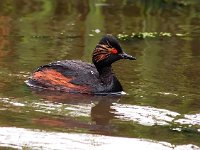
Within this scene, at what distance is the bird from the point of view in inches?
476

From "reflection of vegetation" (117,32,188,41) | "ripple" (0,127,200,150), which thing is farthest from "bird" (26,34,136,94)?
"reflection of vegetation" (117,32,188,41)

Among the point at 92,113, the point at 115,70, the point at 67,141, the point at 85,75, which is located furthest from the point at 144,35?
the point at 67,141

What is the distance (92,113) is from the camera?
10.7 m

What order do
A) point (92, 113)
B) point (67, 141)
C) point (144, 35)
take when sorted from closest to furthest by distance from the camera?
point (67, 141) → point (92, 113) → point (144, 35)

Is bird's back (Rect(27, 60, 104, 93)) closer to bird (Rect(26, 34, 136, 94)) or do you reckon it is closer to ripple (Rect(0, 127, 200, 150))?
bird (Rect(26, 34, 136, 94))

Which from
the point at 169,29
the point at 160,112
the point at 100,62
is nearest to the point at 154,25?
the point at 169,29

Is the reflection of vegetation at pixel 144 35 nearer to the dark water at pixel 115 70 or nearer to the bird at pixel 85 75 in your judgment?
the dark water at pixel 115 70

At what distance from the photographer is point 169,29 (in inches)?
715

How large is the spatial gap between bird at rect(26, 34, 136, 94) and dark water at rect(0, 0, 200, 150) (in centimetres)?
23

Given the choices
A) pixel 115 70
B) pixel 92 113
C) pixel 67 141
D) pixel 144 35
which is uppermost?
pixel 67 141

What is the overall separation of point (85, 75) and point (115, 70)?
164cm

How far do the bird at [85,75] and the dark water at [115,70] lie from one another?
9.1 inches

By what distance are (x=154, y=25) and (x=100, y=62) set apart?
640cm

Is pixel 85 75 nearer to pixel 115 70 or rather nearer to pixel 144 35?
pixel 115 70
